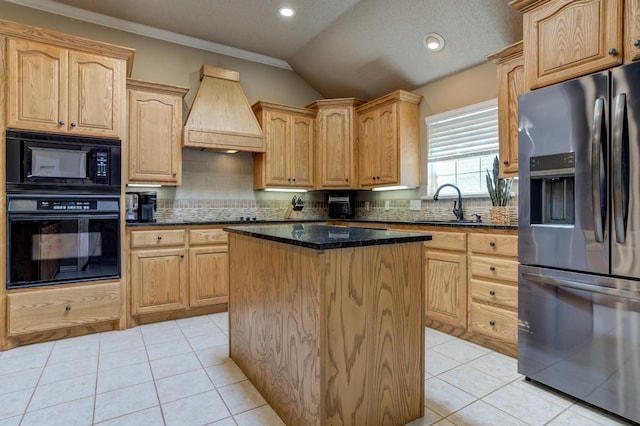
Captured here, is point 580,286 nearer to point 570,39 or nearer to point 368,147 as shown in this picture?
point 570,39

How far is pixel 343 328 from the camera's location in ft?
4.92

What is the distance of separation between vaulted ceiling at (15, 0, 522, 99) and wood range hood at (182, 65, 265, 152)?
0.49 m

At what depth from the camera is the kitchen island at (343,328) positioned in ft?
4.80

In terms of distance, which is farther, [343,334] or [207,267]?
[207,267]

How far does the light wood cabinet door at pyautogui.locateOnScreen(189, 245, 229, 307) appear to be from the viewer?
11.2 ft

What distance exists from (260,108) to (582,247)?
3422mm

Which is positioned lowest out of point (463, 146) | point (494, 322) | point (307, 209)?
point (494, 322)

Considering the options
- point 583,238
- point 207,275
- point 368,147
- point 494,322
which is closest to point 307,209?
point 368,147

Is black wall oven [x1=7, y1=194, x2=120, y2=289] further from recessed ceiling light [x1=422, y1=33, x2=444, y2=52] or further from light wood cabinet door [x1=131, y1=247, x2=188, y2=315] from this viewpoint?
recessed ceiling light [x1=422, y1=33, x2=444, y2=52]

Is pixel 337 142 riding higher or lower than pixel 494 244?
higher

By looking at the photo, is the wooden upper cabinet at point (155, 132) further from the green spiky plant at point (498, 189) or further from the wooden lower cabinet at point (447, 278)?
the green spiky plant at point (498, 189)

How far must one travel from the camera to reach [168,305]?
328cm

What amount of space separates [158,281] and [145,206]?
0.79 metres

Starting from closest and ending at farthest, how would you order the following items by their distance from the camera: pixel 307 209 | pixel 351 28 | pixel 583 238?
pixel 583 238 < pixel 351 28 < pixel 307 209
